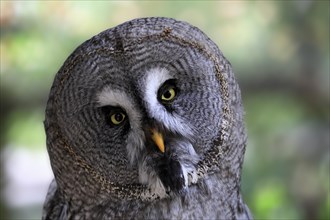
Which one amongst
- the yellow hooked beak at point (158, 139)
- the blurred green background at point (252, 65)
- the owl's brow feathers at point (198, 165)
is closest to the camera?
the yellow hooked beak at point (158, 139)

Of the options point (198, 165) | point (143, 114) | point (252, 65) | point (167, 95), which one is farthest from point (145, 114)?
point (252, 65)

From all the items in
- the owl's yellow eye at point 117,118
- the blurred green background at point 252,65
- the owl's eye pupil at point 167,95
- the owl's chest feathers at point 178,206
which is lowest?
the owl's chest feathers at point 178,206

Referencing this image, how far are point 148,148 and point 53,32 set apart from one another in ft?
5.58

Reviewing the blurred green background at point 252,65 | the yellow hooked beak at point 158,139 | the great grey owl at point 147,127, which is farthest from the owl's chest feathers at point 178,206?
the blurred green background at point 252,65

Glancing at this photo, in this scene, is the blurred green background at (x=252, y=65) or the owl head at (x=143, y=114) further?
the blurred green background at (x=252, y=65)

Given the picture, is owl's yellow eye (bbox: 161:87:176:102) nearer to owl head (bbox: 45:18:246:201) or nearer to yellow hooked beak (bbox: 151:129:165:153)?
owl head (bbox: 45:18:246:201)

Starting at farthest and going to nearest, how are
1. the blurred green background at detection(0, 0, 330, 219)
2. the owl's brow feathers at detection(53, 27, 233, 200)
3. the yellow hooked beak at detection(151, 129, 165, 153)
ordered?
the blurred green background at detection(0, 0, 330, 219) → the owl's brow feathers at detection(53, 27, 233, 200) → the yellow hooked beak at detection(151, 129, 165, 153)

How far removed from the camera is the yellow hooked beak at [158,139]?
2.04 meters

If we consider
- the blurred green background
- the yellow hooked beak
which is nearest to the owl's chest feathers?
the yellow hooked beak

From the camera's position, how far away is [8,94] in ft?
12.0

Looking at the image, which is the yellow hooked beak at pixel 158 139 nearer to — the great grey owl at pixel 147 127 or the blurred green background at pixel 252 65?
the great grey owl at pixel 147 127

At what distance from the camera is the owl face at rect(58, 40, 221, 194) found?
2072mm

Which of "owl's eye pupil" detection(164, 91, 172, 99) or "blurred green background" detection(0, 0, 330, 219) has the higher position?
"blurred green background" detection(0, 0, 330, 219)

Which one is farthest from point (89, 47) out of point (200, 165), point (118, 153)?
point (200, 165)
